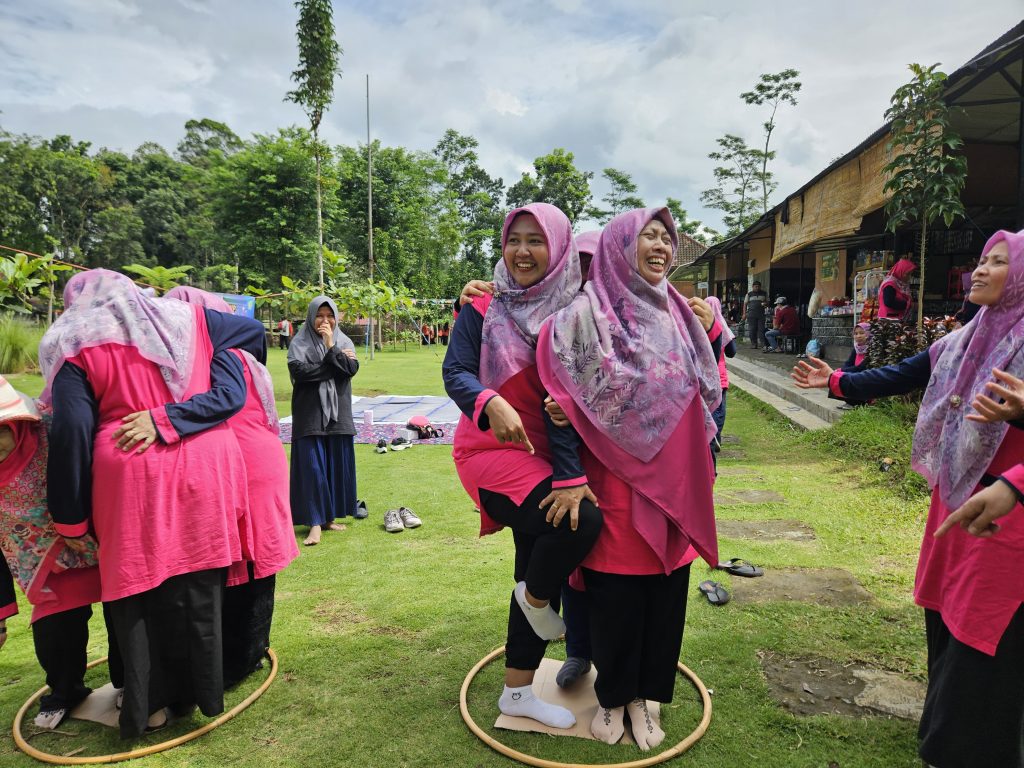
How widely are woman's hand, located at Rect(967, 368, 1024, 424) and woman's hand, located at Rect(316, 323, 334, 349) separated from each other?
13.6ft

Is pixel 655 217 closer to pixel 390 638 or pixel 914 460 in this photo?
Result: pixel 914 460

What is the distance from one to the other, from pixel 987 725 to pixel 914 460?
2.63 ft

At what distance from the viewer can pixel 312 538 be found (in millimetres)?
4703

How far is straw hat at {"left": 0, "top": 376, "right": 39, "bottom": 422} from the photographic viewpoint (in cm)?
222

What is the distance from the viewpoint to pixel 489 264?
39312 millimetres

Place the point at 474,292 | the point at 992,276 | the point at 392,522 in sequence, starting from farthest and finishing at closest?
the point at 392,522, the point at 474,292, the point at 992,276

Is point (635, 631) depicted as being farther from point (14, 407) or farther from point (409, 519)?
point (409, 519)

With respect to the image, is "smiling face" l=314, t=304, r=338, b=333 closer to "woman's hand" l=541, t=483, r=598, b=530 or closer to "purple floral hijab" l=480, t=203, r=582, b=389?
"purple floral hijab" l=480, t=203, r=582, b=389

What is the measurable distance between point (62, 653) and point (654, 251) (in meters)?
2.73

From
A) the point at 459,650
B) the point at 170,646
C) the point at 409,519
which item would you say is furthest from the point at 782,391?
the point at 170,646

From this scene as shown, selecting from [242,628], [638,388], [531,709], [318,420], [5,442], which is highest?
[638,388]

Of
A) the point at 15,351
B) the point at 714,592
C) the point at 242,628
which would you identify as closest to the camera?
the point at 242,628

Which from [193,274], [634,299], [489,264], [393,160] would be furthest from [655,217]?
[193,274]

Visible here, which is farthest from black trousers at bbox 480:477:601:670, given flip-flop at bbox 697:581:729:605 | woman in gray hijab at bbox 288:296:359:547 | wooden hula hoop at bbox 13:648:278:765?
woman in gray hijab at bbox 288:296:359:547
